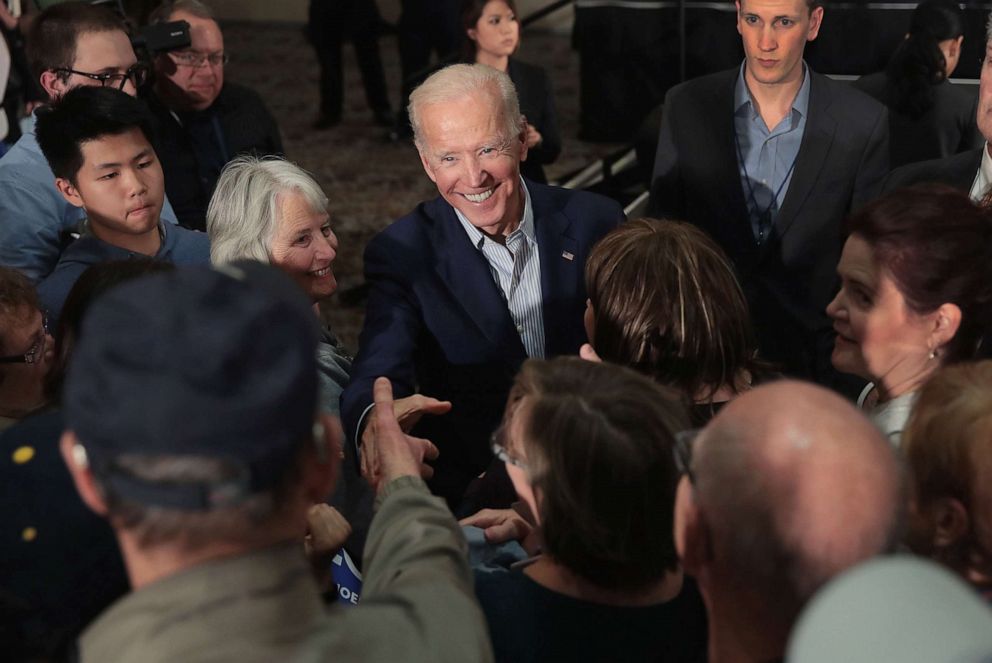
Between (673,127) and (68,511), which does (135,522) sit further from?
(673,127)

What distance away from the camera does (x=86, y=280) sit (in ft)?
6.98

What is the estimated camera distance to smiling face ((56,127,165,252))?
9.20ft

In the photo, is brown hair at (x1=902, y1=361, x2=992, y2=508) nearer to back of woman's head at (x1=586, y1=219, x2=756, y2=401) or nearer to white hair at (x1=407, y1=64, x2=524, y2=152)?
back of woman's head at (x1=586, y1=219, x2=756, y2=401)

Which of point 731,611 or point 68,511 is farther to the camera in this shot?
point 68,511

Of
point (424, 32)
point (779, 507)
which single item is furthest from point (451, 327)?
point (424, 32)

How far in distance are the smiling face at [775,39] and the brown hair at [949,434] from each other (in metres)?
1.78

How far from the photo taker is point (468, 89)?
8.54 feet

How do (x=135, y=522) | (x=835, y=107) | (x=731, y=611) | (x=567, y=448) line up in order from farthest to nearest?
(x=835, y=107), (x=567, y=448), (x=731, y=611), (x=135, y=522)

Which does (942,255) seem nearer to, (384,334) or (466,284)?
(466,284)

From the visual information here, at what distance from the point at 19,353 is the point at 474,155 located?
3.54 feet

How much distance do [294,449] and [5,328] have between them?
1.22m

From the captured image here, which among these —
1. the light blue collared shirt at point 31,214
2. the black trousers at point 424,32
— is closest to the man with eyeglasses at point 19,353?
the light blue collared shirt at point 31,214

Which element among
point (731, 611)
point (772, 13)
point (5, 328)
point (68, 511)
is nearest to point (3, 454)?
point (68, 511)

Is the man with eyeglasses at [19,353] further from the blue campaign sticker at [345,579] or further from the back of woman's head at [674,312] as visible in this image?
the back of woman's head at [674,312]
